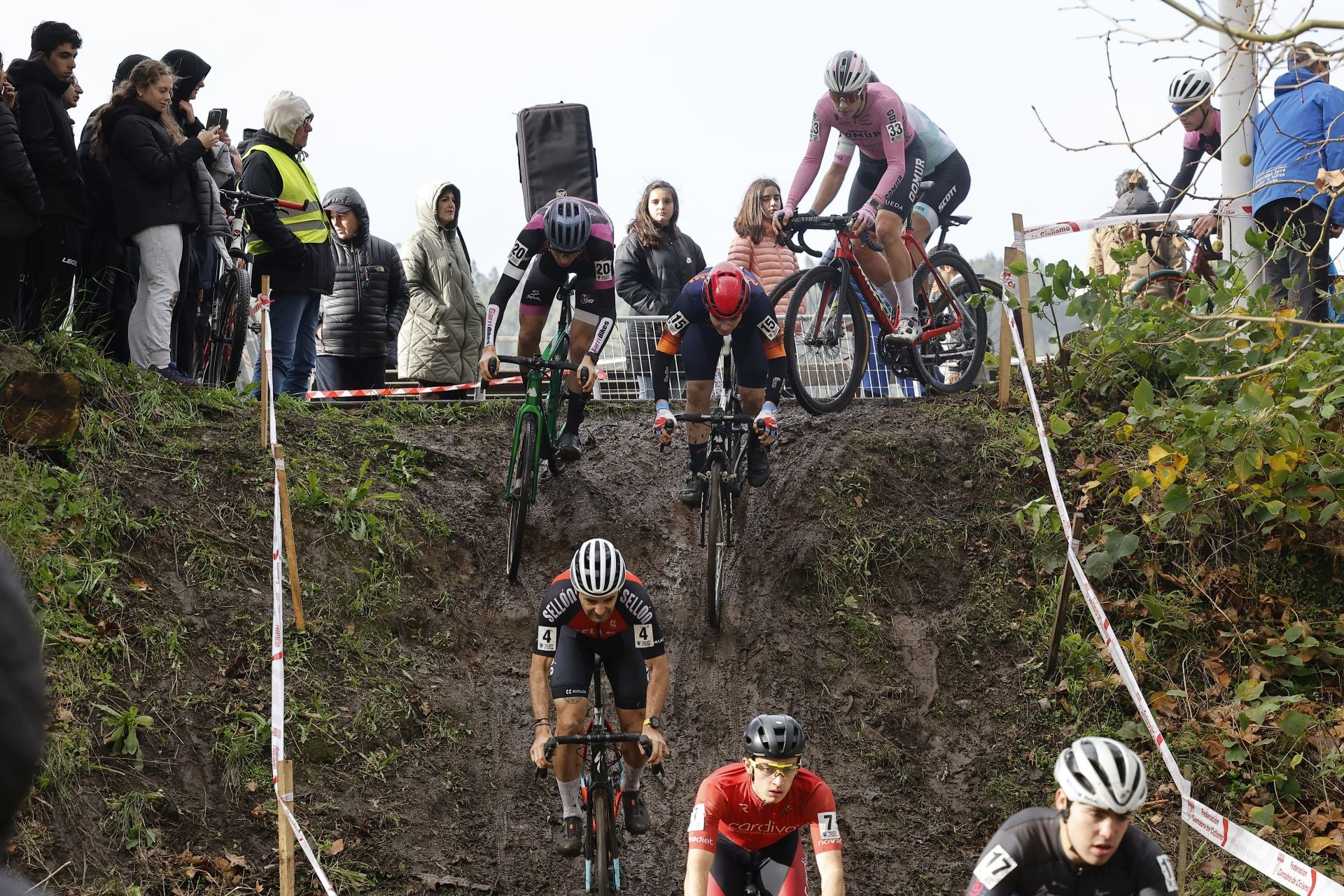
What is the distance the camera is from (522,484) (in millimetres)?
9430

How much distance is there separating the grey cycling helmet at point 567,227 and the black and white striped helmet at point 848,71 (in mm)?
2377

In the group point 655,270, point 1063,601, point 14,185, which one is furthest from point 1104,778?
point 655,270

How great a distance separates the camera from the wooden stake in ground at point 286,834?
5.80m

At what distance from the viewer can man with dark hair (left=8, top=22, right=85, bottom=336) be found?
27.1 feet

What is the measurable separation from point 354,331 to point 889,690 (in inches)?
219

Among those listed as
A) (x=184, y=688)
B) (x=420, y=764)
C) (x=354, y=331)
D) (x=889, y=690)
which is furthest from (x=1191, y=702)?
(x=354, y=331)

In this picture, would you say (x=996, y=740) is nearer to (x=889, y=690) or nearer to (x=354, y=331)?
(x=889, y=690)

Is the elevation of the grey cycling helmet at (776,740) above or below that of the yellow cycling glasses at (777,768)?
above

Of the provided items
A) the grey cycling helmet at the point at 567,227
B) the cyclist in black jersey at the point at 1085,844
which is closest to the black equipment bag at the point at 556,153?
the grey cycling helmet at the point at 567,227

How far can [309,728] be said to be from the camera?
25.1 feet

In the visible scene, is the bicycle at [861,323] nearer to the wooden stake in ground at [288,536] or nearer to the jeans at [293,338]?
the jeans at [293,338]

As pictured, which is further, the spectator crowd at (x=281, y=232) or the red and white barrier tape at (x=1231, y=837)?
the spectator crowd at (x=281, y=232)

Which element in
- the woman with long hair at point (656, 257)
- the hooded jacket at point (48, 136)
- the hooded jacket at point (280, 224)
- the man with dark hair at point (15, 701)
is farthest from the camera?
the woman with long hair at point (656, 257)

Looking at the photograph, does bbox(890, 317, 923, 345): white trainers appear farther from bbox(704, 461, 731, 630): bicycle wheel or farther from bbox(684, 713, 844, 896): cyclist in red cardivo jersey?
bbox(684, 713, 844, 896): cyclist in red cardivo jersey
